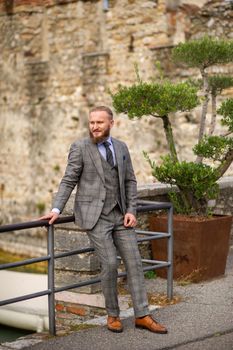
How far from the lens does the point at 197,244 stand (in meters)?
6.94

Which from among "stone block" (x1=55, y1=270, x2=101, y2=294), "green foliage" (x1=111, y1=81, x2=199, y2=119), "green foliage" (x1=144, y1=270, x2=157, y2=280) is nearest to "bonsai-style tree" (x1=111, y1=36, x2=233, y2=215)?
"green foliage" (x1=111, y1=81, x2=199, y2=119)

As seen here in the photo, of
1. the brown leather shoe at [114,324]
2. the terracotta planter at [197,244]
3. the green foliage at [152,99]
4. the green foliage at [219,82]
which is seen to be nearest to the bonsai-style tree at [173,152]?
the green foliage at [152,99]

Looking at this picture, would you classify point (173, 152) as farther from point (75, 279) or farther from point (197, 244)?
point (75, 279)

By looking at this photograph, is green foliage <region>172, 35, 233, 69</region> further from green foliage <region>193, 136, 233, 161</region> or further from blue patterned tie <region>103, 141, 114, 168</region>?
blue patterned tie <region>103, 141, 114, 168</region>

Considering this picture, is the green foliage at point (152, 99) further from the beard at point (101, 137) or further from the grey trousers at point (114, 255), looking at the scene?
the grey trousers at point (114, 255)

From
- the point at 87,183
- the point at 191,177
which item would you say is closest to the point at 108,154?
the point at 87,183

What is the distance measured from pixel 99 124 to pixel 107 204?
516mm

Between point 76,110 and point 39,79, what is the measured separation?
112 centimetres

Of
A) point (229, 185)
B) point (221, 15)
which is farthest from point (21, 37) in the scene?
point (229, 185)

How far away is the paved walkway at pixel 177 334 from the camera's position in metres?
4.97

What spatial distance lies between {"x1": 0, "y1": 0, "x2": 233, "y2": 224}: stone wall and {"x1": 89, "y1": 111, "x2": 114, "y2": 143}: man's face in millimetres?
7022

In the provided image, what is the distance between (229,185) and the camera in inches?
Result: 353

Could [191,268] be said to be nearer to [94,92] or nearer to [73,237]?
[73,237]

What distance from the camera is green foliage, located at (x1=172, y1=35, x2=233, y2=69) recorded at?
746cm
